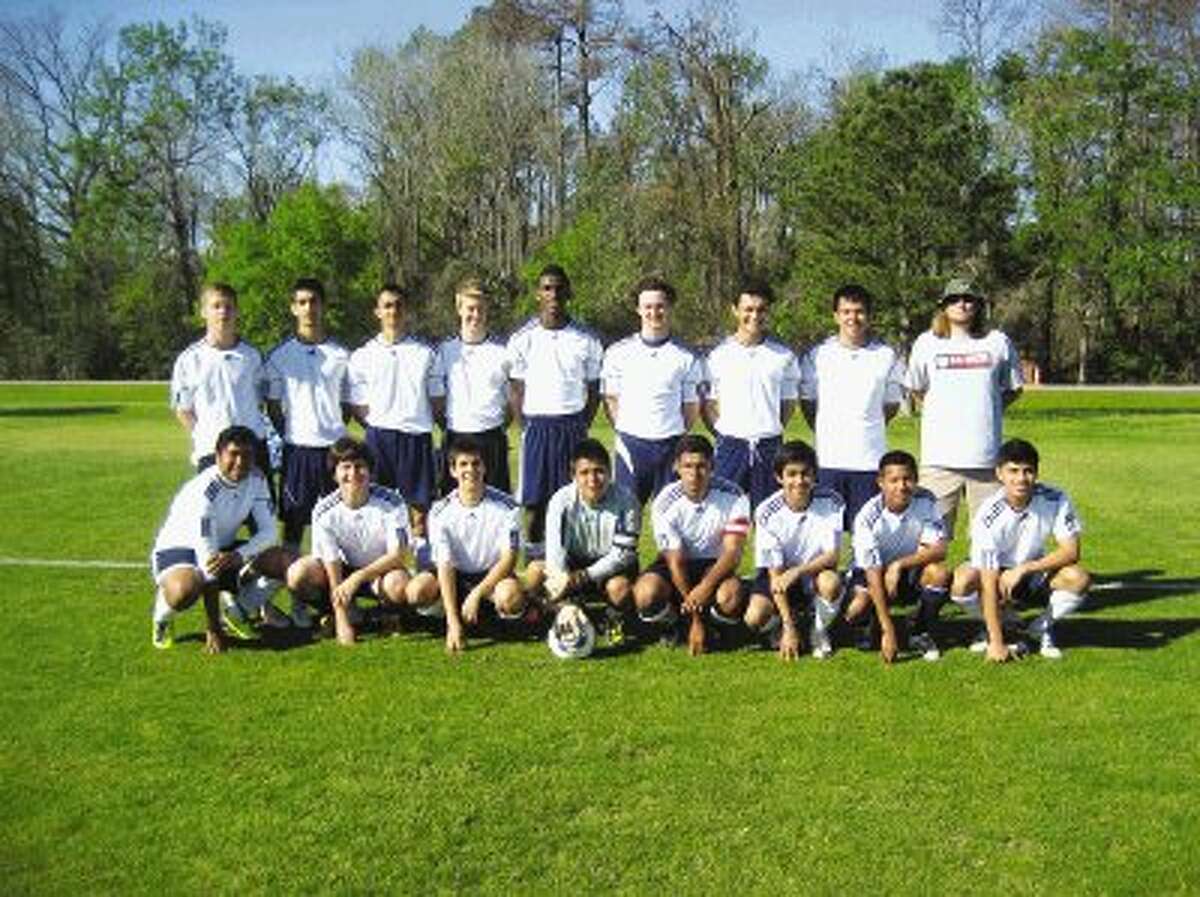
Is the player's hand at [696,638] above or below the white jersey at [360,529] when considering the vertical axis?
below

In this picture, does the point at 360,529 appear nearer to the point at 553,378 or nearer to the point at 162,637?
the point at 162,637

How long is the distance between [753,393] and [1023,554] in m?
1.76

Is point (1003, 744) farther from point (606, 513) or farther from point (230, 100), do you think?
point (230, 100)

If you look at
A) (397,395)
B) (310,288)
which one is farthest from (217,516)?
(310,288)

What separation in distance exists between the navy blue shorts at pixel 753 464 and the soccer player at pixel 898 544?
784 millimetres

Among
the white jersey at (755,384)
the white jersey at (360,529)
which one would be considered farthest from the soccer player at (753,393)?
the white jersey at (360,529)

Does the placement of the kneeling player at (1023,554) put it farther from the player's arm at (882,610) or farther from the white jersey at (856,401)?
the white jersey at (856,401)

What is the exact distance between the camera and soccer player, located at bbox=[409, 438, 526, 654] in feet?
21.5

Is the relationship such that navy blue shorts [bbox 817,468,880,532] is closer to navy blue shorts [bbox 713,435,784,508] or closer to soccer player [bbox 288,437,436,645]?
navy blue shorts [bbox 713,435,784,508]

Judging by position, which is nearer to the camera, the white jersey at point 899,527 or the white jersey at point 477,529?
the white jersey at point 899,527

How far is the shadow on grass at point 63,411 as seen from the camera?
94.7 feet

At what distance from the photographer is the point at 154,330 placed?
48.7 meters

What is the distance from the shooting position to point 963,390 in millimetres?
7047

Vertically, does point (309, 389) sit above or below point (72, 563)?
above
